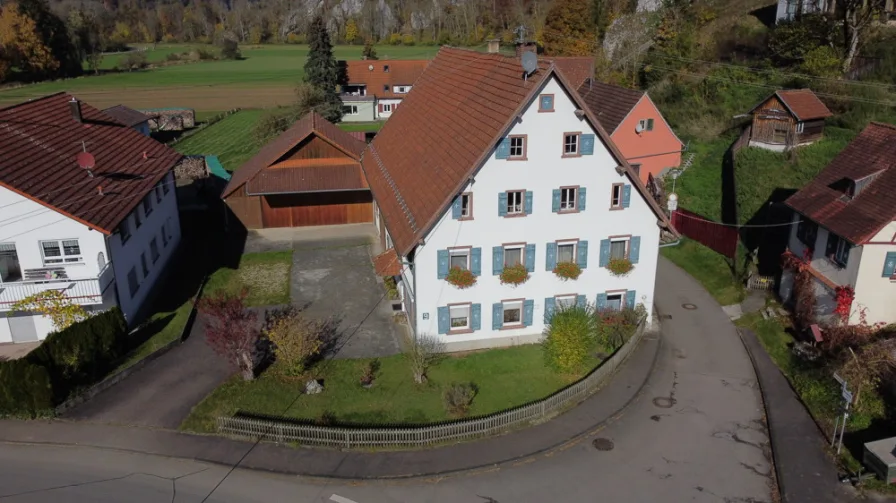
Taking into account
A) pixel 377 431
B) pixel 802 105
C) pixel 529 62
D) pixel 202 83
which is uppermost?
pixel 529 62

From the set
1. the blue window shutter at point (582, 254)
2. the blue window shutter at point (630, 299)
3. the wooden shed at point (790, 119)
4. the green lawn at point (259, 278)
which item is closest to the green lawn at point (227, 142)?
the green lawn at point (259, 278)

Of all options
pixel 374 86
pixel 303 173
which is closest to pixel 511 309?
pixel 303 173

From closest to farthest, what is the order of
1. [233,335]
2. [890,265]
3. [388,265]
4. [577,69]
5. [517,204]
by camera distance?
[233,335], [890,265], [517,204], [388,265], [577,69]

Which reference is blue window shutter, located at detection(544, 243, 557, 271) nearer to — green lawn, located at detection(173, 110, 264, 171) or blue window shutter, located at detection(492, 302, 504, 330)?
blue window shutter, located at detection(492, 302, 504, 330)

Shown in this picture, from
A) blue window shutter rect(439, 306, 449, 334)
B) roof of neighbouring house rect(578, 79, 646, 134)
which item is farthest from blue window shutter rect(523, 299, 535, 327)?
roof of neighbouring house rect(578, 79, 646, 134)

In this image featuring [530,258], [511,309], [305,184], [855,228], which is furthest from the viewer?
[305,184]

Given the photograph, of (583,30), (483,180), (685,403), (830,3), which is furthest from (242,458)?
(583,30)

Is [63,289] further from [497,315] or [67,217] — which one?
[497,315]
